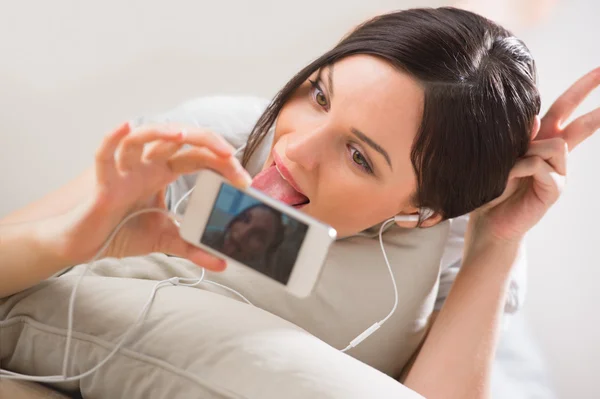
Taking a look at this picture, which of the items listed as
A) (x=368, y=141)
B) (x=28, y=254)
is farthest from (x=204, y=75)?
(x=28, y=254)

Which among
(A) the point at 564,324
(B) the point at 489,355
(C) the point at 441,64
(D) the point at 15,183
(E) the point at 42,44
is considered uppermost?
(C) the point at 441,64

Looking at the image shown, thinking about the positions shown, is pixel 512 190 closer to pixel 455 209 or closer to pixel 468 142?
pixel 455 209

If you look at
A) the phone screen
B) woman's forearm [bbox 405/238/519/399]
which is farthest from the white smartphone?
woman's forearm [bbox 405/238/519/399]

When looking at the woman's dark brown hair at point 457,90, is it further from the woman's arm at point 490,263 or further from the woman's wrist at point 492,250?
the woman's wrist at point 492,250

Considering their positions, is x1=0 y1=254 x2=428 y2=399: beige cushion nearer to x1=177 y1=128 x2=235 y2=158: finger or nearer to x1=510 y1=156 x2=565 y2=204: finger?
x1=177 y1=128 x2=235 y2=158: finger

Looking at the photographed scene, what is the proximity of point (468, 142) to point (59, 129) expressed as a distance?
100cm

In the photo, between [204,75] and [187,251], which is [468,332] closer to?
[187,251]

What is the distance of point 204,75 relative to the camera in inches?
70.0

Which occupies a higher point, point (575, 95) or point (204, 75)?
point (575, 95)

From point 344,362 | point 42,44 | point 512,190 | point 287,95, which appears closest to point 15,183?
point 42,44

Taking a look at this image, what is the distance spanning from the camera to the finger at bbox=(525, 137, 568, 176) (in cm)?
119

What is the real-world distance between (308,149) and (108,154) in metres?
0.34

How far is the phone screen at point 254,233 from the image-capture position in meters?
0.75

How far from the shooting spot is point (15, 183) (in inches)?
57.4
